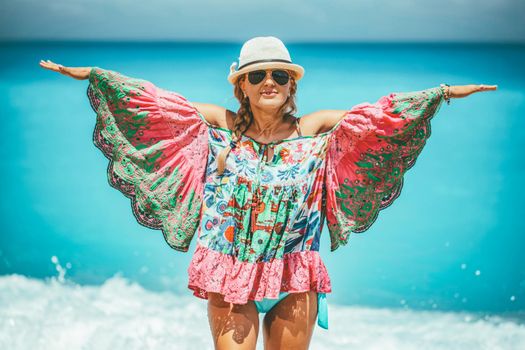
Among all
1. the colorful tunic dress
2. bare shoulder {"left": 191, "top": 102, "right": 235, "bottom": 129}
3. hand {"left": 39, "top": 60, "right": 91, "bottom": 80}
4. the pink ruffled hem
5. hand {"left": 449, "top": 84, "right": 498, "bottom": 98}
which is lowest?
the pink ruffled hem

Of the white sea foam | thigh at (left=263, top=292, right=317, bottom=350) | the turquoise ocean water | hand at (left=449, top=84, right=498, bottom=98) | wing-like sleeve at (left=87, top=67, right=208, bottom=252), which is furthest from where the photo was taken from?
the turquoise ocean water

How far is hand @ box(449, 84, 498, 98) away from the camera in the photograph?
2.29 meters

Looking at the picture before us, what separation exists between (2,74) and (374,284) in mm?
2954

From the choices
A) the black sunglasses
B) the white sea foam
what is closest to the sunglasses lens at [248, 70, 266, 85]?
the black sunglasses

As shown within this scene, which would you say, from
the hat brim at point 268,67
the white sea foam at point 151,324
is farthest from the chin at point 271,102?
the white sea foam at point 151,324

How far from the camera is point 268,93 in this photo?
238 cm

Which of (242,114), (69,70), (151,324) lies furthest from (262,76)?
(151,324)

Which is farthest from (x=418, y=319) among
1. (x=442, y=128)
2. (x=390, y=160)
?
(x=390, y=160)

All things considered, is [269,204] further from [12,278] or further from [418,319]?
[12,278]

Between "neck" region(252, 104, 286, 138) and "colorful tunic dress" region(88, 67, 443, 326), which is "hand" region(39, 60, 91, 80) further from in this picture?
"neck" region(252, 104, 286, 138)

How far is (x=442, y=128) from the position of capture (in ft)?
15.9

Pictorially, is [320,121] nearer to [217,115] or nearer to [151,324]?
[217,115]

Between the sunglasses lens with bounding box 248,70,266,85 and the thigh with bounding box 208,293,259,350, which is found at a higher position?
the sunglasses lens with bounding box 248,70,266,85

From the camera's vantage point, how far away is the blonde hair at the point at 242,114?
93.7 inches
